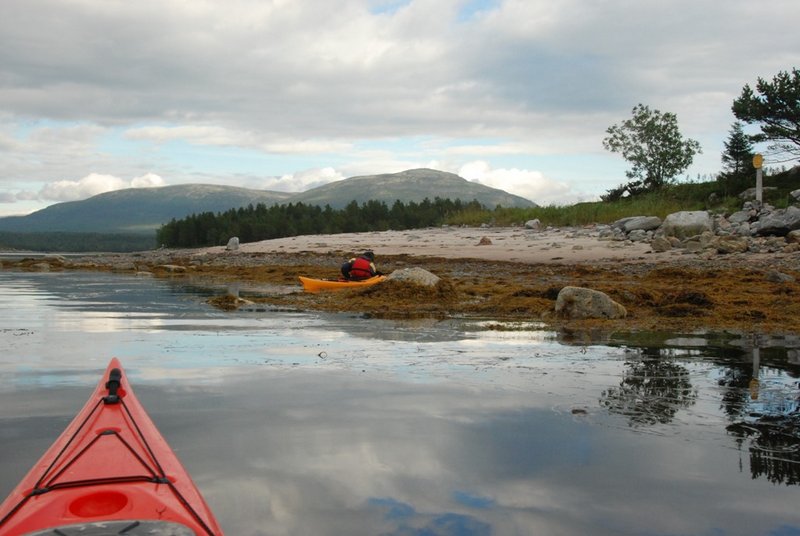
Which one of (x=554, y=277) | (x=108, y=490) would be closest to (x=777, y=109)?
(x=554, y=277)

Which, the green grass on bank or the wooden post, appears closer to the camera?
the wooden post

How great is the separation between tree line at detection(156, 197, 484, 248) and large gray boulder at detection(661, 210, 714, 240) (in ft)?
61.9

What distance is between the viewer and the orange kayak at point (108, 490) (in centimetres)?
342

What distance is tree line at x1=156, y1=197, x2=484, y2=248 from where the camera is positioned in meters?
53.0

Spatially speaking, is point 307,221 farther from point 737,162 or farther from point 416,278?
point 416,278

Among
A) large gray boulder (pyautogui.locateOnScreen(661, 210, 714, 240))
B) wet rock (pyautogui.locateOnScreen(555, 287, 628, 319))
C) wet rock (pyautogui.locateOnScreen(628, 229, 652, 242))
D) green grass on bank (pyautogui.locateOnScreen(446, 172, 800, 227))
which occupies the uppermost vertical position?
green grass on bank (pyautogui.locateOnScreen(446, 172, 800, 227))

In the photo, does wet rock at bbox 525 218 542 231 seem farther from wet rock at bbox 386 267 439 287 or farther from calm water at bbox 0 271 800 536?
calm water at bbox 0 271 800 536

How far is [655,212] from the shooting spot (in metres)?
31.1

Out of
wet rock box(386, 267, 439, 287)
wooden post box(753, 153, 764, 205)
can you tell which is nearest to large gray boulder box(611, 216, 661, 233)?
wooden post box(753, 153, 764, 205)

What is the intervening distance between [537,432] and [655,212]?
27.2m

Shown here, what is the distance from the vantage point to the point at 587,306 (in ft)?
40.8

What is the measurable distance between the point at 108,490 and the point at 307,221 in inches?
2416

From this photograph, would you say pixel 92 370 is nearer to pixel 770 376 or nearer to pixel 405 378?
pixel 405 378

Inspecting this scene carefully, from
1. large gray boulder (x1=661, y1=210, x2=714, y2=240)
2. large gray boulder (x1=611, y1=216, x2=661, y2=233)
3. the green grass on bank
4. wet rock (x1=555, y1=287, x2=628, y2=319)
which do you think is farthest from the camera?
the green grass on bank
